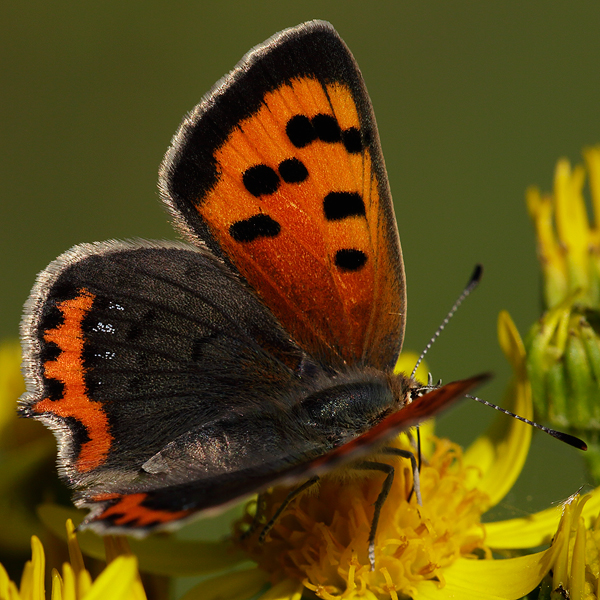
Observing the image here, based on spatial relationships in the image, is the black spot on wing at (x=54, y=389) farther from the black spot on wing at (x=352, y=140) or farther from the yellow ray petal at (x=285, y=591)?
the black spot on wing at (x=352, y=140)

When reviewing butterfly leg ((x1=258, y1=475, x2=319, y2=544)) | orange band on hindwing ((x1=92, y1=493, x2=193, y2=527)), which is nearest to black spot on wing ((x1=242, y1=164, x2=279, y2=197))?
butterfly leg ((x1=258, y1=475, x2=319, y2=544))

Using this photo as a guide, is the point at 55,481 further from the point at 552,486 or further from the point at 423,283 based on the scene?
the point at 423,283

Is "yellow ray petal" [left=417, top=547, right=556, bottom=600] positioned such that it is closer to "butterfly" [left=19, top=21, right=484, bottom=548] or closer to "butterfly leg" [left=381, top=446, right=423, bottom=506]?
"butterfly leg" [left=381, top=446, right=423, bottom=506]

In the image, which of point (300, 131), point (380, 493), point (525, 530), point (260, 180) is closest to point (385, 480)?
point (380, 493)

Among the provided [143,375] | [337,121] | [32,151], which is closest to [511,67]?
[32,151]

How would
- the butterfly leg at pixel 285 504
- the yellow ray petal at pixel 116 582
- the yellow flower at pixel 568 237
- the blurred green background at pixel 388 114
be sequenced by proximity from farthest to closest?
the blurred green background at pixel 388 114 → the yellow flower at pixel 568 237 → the butterfly leg at pixel 285 504 → the yellow ray petal at pixel 116 582

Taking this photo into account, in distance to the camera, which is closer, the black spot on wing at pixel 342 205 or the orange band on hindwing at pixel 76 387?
the orange band on hindwing at pixel 76 387

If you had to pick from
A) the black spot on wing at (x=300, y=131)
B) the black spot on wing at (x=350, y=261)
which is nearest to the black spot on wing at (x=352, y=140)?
the black spot on wing at (x=300, y=131)
